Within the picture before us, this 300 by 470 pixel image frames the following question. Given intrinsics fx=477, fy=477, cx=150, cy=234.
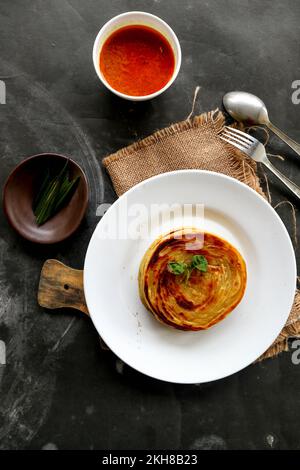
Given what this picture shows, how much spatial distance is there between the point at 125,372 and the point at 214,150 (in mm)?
1075

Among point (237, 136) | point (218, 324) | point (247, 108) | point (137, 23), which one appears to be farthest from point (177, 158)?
A: point (218, 324)

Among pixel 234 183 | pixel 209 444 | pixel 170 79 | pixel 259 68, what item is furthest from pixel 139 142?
pixel 209 444

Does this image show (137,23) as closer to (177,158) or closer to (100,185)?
(177,158)

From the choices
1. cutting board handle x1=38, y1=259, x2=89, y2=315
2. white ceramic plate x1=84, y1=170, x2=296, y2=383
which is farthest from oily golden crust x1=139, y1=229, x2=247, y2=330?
cutting board handle x1=38, y1=259, x2=89, y2=315

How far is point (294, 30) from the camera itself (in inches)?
89.7

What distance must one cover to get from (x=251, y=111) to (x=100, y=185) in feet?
2.49

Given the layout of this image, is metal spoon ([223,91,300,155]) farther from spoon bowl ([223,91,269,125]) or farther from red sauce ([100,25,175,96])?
red sauce ([100,25,175,96])

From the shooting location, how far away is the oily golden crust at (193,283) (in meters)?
1.88

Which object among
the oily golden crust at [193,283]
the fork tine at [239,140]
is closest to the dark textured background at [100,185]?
the fork tine at [239,140]

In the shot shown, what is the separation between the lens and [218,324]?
1990 millimetres

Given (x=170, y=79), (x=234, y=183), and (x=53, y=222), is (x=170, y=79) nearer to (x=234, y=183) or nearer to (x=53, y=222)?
(x=234, y=183)

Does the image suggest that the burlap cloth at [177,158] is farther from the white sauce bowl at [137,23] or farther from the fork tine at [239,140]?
the white sauce bowl at [137,23]

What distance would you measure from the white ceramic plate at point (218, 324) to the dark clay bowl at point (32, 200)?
22 cm

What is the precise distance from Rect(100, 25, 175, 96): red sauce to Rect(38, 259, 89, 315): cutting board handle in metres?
0.81
